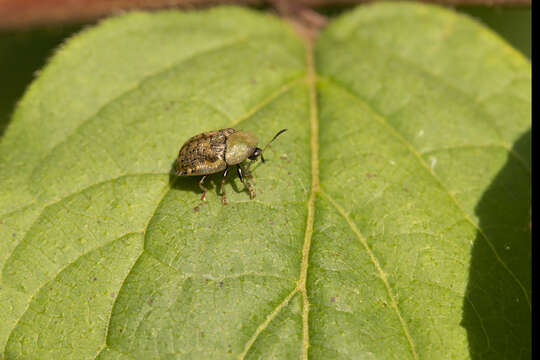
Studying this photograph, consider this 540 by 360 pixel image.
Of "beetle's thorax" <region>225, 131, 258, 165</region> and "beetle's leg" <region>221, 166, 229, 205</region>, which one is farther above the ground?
"beetle's thorax" <region>225, 131, 258, 165</region>

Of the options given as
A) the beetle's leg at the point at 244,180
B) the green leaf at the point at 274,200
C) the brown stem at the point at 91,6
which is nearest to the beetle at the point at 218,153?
the beetle's leg at the point at 244,180

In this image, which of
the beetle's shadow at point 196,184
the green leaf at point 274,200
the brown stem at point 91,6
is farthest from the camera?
the brown stem at point 91,6

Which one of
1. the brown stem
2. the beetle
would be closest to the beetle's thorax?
the beetle

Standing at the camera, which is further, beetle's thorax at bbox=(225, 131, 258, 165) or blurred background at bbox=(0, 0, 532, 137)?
blurred background at bbox=(0, 0, 532, 137)

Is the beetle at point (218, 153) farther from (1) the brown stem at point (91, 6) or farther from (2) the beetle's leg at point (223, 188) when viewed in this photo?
(1) the brown stem at point (91, 6)

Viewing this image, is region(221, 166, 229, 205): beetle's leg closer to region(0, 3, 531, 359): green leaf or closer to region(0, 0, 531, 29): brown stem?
region(0, 3, 531, 359): green leaf

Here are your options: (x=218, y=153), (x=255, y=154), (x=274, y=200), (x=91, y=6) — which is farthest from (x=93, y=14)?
(x=274, y=200)

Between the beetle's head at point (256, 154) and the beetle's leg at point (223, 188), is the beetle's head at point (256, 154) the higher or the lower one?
the higher one
